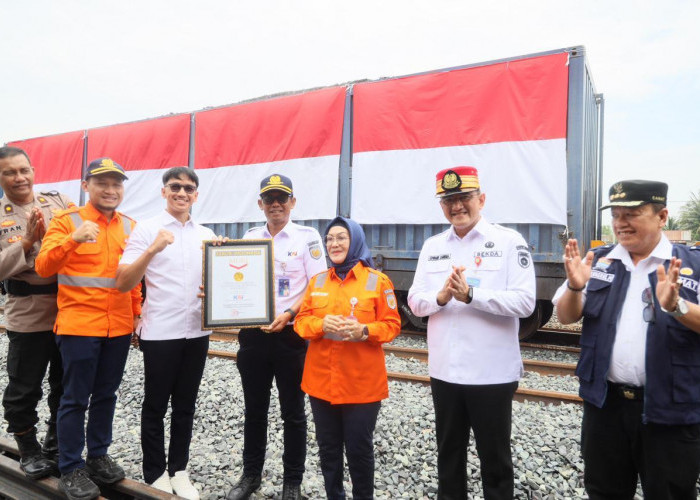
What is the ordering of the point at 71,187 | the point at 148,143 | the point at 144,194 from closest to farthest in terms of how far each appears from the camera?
the point at 148,143 < the point at 144,194 < the point at 71,187

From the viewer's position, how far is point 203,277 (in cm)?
299

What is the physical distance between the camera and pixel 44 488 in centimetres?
294

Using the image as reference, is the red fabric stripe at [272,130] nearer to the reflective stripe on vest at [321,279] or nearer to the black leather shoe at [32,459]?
the reflective stripe on vest at [321,279]

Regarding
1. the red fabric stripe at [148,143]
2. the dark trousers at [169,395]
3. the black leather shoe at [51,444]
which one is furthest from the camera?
the red fabric stripe at [148,143]

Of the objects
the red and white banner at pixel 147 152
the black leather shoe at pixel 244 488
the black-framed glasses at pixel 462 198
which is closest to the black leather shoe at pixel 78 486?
the black leather shoe at pixel 244 488

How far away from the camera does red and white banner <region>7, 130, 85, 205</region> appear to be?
37.4 feet

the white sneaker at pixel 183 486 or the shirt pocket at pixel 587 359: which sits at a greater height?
the shirt pocket at pixel 587 359

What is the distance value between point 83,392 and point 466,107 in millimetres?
6074

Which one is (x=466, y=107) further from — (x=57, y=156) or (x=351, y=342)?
(x=57, y=156)

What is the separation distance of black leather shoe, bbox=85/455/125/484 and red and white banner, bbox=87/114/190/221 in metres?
7.59

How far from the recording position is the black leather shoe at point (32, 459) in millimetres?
3021

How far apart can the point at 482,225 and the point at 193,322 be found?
197 cm

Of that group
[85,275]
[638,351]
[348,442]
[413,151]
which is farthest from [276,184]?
[413,151]

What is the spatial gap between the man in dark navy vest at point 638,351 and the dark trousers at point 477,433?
1.34ft
